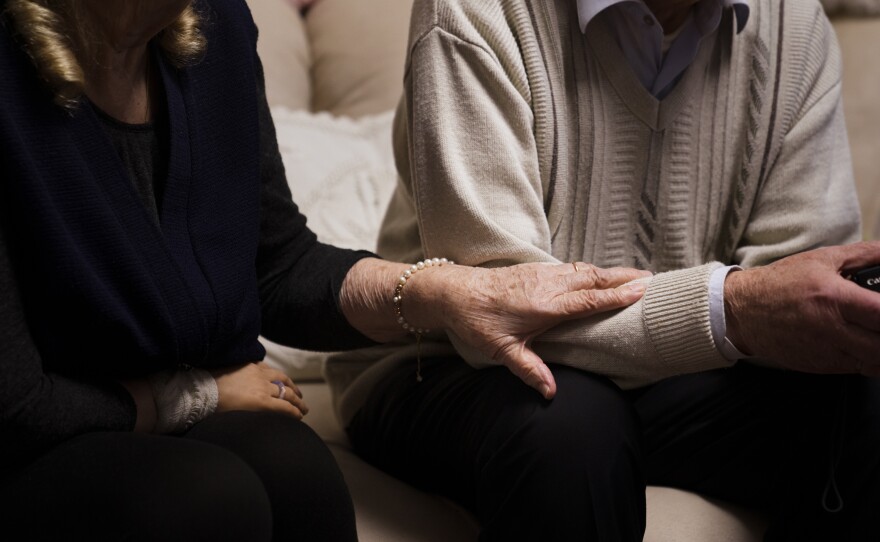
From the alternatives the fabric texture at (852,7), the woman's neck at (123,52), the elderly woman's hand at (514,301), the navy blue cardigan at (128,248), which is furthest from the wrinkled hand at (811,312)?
the fabric texture at (852,7)

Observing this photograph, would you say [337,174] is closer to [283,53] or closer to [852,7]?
[283,53]

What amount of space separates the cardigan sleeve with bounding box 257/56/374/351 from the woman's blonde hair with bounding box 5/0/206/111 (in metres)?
0.27

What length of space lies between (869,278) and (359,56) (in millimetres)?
1296

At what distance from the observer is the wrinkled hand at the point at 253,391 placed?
105cm

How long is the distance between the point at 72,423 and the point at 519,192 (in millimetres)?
554

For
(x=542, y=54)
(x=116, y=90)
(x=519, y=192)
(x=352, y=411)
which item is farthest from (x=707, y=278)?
(x=116, y=90)

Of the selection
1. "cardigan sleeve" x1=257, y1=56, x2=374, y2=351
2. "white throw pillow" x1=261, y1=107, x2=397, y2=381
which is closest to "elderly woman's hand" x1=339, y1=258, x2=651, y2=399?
"cardigan sleeve" x1=257, y1=56, x2=374, y2=351

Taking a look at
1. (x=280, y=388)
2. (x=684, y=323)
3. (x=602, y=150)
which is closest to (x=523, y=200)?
(x=602, y=150)

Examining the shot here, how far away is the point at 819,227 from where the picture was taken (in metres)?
1.22

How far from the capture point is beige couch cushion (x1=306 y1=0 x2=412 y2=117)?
200 cm

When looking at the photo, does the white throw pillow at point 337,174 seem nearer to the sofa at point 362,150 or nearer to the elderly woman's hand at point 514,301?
the sofa at point 362,150

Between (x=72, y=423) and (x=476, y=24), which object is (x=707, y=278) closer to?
(x=476, y=24)

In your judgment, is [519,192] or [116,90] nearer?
[116,90]

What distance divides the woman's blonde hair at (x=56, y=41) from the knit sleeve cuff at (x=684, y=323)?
0.62 meters
